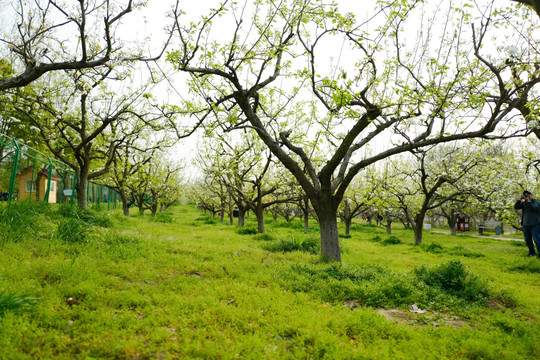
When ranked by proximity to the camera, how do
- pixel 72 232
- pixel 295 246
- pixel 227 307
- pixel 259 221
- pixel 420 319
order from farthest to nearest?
pixel 259 221
pixel 295 246
pixel 72 232
pixel 420 319
pixel 227 307

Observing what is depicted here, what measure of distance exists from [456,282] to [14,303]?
717 centimetres

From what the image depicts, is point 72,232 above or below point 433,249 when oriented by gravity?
above

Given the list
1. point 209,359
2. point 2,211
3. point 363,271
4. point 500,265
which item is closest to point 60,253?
point 2,211

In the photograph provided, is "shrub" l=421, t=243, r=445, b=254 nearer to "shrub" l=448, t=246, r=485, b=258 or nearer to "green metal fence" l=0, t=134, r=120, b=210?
"shrub" l=448, t=246, r=485, b=258

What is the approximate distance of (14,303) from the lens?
351cm

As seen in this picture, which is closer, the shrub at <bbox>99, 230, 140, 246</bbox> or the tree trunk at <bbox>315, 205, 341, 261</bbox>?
the shrub at <bbox>99, 230, 140, 246</bbox>

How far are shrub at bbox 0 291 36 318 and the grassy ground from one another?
12 millimetres

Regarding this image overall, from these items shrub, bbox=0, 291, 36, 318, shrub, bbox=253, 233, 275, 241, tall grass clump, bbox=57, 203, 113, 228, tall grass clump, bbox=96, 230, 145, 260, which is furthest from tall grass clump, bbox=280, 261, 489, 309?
tall grass clump, bbox=57, 203, 113, 228

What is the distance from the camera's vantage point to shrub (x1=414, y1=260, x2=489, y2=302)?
5.67 metres

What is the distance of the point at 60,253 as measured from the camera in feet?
19.2

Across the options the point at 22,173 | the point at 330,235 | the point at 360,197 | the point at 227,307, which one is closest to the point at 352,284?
the point at 330,235

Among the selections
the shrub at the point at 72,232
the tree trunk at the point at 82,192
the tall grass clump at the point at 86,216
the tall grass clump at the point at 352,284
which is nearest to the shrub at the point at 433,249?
the tall grass clump at the point at 352,284

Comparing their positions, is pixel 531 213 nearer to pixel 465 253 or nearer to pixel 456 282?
pixel 465 253

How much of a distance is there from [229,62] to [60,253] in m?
5.39
